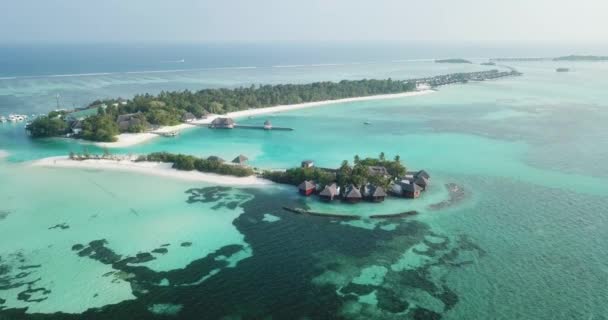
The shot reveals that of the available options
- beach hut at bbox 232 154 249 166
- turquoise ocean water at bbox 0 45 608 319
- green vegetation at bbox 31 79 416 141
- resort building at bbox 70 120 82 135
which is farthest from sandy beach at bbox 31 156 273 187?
resort building at bbox 70 120 82 135

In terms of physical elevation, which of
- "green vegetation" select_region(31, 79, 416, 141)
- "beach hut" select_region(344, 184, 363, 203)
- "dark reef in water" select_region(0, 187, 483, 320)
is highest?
"green vegetation" select_region(31, 79, 416, 141)

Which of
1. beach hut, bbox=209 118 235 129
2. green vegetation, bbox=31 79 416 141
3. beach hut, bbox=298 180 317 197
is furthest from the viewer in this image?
beach hut, bbox=209 118 235 129

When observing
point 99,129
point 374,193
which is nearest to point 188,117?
point 99,129

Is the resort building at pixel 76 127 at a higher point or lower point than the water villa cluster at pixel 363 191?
higher

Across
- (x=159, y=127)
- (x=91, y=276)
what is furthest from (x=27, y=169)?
(x=91, y=276)

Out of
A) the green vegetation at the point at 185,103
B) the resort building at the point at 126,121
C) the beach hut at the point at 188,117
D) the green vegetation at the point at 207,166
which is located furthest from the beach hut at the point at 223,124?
the green vegetation at the point at 207,166

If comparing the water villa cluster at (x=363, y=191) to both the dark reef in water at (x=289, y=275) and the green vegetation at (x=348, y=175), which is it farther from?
the dark reef in water at (x=289, y=275)

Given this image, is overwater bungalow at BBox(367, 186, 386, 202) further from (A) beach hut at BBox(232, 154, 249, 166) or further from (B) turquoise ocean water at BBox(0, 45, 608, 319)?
(A) beach hut at BBox(232, 154, 249, 166)
